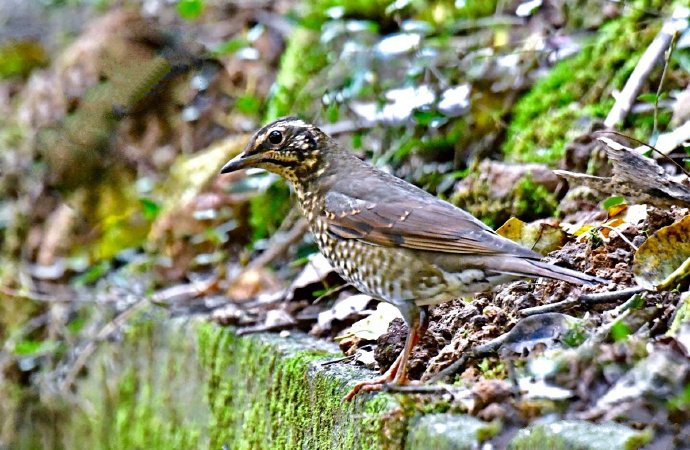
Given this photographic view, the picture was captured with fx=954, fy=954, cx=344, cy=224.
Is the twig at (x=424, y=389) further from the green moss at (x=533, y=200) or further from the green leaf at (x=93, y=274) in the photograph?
the green leaf at (x=93, y=274)

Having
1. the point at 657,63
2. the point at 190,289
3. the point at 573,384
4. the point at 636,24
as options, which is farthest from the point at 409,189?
the point at 190,289

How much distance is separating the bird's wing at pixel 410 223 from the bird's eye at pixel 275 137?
0.33m

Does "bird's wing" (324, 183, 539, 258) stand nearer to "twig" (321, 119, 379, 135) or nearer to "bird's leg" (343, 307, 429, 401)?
"bird's leg" (343, 307, 429, 401)

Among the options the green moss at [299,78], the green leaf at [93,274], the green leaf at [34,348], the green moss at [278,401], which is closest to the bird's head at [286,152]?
the green moss at [278,401]

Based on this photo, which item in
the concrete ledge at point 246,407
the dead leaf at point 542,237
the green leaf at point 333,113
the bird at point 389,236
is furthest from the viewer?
the green leaf at point 333,113

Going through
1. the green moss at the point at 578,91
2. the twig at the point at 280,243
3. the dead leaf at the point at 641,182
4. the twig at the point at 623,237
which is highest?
the dead leaf at the point at 641,182

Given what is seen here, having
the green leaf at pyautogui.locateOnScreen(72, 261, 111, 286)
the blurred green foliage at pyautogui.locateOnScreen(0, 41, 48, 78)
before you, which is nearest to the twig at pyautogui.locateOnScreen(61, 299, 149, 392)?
the green leaf at pyautogui.locateOnScreen(72, 261, 111, 286)

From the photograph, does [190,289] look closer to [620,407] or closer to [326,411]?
[326,411]

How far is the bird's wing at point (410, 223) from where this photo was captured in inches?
121

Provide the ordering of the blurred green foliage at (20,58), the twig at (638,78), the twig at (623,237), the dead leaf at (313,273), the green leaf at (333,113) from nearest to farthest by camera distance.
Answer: the twig at (623,237)
the twig at (638,78)
the dead leaf at (313,273)
the green leaf at (333,113)
the blurred green foliage at (20,58)

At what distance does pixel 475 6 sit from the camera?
6.47 metres

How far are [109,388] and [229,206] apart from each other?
1465mm

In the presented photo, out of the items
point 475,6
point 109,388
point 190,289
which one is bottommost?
point 109,388

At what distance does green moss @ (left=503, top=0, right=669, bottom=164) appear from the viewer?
199 inches
